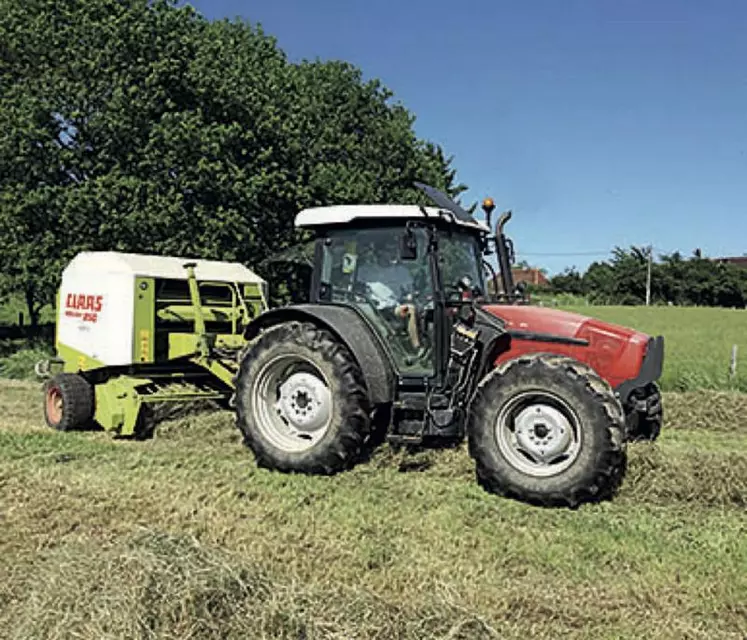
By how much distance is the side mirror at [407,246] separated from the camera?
5934 millimetres

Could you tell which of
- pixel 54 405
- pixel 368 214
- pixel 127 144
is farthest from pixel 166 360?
pixel 127 144

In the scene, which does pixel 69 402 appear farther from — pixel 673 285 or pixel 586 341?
pixel 673 285

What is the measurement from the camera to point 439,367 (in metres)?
6.08

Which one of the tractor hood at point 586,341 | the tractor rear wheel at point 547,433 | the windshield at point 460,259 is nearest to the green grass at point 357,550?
the tractor rear wheel at point 547,433

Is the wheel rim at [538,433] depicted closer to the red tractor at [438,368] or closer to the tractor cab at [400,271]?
the red tractor at [438,368]

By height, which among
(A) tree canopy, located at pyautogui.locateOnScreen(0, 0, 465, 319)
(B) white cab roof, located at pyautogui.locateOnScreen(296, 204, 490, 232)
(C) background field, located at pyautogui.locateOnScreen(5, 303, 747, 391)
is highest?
(A) tree canopy, located at pyautogui.locateOnScreen(0, 0, 465, 319)

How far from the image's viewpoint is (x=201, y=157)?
1619cm

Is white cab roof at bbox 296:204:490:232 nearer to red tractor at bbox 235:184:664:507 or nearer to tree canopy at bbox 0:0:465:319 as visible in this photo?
red tractor at bbox 235:184:664:507

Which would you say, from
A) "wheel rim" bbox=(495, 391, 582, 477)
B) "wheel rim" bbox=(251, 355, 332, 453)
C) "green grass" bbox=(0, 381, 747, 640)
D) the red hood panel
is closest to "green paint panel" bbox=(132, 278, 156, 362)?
"green grass" bbox=(0, 381, 747, 640)

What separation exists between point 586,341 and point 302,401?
7.76ft

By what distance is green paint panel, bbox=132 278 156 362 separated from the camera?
787 centimetres

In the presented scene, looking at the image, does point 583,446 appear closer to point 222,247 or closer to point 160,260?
point 160,260

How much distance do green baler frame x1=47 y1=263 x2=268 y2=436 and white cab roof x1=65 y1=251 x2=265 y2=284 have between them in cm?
13

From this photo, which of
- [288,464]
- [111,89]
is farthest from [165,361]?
[111,89]
